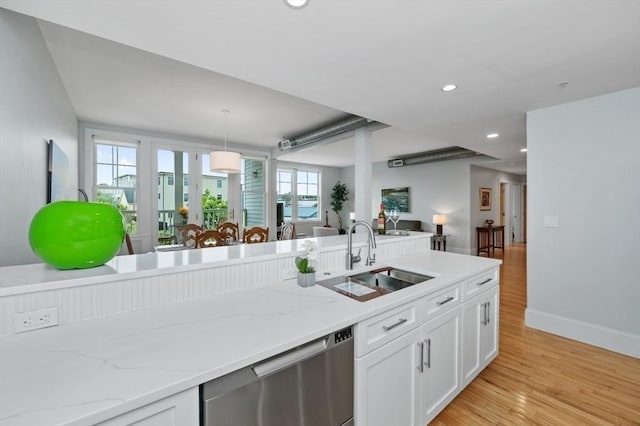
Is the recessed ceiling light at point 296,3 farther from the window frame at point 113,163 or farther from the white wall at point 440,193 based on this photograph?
the white wall at point 440,193

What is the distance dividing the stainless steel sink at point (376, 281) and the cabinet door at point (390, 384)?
1.07 feet

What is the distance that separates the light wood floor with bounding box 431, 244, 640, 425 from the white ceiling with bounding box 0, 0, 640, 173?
2.39 m

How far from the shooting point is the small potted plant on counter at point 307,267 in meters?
1.57

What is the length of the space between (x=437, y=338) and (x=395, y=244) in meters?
0.94

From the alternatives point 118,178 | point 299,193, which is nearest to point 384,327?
point 118,178

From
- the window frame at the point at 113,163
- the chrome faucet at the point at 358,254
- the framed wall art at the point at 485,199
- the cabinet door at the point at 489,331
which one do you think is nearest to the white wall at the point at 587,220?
the cabinet door at the point at 489,331


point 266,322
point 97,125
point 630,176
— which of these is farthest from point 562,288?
point 97,125

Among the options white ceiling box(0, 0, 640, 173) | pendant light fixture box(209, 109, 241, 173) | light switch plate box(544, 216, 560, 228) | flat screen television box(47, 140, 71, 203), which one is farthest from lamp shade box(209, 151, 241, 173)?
light switch plate box(544, 216, 560, 228)

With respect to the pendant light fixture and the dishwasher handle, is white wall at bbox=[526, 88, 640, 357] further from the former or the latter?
the pendant light fixture

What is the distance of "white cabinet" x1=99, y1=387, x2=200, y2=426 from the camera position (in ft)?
2.27

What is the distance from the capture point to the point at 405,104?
2791 millimetres

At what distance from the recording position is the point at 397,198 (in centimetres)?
823

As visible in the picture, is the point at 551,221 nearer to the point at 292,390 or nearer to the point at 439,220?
the point at 292,390

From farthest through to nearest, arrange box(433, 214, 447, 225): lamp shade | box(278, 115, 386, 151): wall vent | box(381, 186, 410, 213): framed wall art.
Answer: box(381, 186, 410, 213): framed wall art → box(433, 214, 447, 225): lamp shade → box(278, 115, 386, 151): wall vent
